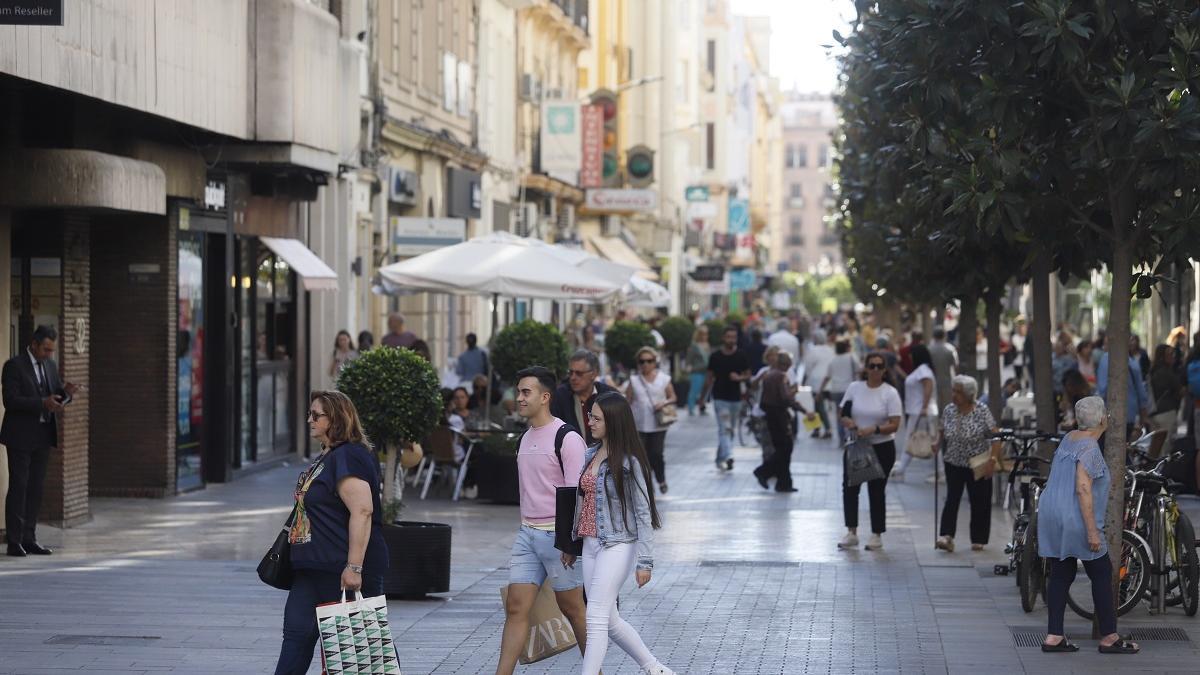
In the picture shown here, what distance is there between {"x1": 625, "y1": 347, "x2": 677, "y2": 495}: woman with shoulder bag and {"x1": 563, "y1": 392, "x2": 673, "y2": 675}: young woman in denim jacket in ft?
36.3

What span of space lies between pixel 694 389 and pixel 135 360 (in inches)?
778

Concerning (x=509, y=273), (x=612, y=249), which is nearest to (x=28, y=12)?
(x=509, y=273)

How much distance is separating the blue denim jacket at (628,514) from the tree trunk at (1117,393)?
143 inches

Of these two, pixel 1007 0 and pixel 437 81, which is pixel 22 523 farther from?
pixel 437 81

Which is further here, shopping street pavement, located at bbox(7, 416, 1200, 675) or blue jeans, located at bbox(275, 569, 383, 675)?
shopping street pavement, located at bbox(7, 416, 1200, 675)

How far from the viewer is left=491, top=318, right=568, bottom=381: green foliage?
21766 mm

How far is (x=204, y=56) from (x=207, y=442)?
Result: 16.2 ft

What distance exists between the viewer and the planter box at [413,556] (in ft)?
41.7

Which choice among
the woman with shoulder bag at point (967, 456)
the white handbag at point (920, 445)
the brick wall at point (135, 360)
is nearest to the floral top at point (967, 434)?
the woman with shoulder bag at point (967, 456)

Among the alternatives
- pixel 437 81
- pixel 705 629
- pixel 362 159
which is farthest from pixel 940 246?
pixel 437 81

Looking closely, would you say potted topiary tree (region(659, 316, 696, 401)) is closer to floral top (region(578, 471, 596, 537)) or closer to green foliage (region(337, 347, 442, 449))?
green foliage (region(337, 347, 442, 449))

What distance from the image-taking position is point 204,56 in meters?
17.8

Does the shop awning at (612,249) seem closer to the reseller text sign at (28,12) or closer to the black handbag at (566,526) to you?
the reseller text sign at (28,12)

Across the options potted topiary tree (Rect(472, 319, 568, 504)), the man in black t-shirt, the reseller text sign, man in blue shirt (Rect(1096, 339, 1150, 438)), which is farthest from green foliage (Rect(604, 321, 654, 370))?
the reseller text sign
